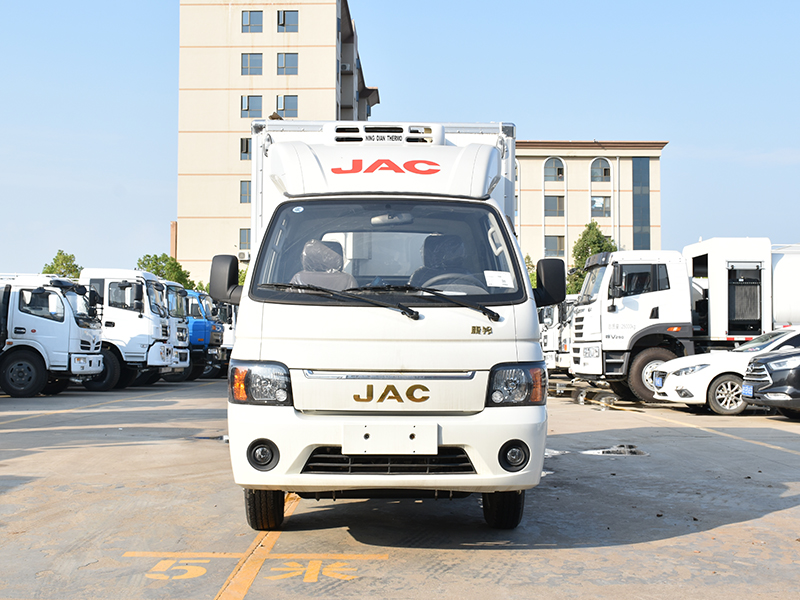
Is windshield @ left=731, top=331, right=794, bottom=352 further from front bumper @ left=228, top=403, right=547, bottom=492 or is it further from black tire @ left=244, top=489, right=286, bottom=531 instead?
black tire @ left=244, top=489, right=286, bottom=531

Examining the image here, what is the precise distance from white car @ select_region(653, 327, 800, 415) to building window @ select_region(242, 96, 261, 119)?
46934mm

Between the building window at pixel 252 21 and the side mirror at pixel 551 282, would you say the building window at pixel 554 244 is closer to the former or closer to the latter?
the building window at pixel 252 21

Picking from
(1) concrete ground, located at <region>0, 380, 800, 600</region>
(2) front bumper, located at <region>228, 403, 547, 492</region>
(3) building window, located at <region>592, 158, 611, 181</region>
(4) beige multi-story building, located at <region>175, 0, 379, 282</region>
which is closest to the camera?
(1) concrete ground, located at <region>0, 380, 800, 600</region>

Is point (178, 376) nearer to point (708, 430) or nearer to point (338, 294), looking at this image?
point (708, 430)

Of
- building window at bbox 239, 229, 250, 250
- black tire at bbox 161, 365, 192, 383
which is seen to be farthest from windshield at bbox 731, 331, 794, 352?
building window at bbox 239, 229, 250, 250

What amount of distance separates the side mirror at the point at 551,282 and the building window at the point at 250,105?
54028 mm

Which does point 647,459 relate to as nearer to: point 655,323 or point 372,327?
point 372,327

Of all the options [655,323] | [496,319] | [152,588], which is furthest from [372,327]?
[655,323]

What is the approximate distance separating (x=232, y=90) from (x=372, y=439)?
183ft

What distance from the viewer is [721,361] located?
14.5m

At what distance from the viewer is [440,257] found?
17.9ft

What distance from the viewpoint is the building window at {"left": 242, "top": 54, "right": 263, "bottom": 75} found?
57.3 metres

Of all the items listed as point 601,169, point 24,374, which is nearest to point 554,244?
point 601,169

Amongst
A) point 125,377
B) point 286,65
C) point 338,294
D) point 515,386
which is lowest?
point 125,377
